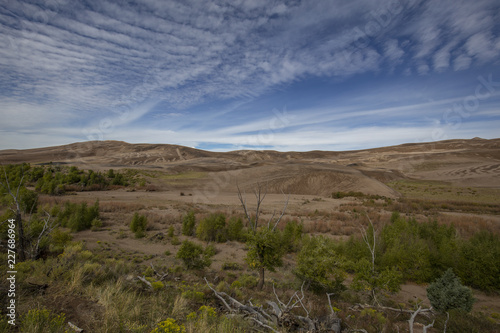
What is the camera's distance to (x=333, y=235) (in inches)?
713

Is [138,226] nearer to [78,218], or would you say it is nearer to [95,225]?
[95,225]

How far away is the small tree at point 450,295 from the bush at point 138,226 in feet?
54.9

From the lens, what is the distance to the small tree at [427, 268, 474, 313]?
7.45 metres

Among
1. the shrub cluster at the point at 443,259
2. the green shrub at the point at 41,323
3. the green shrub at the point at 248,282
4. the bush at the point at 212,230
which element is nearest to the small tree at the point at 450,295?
the shrub cluster at the point at 443,259

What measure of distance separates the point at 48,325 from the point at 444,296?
36.4 ft

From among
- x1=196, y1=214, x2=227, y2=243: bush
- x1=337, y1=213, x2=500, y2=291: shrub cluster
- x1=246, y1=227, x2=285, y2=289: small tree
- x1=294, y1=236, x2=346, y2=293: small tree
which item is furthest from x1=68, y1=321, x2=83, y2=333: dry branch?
x1=196, y1=214, x2=227, y2=243: bush

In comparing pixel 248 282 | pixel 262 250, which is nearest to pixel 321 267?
pixel 262 250

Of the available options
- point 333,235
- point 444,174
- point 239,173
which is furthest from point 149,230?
point 444,174

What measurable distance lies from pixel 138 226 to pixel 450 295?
59.9ft

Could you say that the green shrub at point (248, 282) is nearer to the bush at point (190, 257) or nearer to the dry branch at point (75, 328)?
the bush at point (190, 257)

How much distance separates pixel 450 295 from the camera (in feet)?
25.2

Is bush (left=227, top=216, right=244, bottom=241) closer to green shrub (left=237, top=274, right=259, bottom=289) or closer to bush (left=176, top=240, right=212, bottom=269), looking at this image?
bush (left=176, top=240, right=212, bottom=269)

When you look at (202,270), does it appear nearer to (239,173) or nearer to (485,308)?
(485,308)

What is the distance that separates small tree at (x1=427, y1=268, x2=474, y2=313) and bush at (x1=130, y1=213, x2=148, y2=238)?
1674cm
